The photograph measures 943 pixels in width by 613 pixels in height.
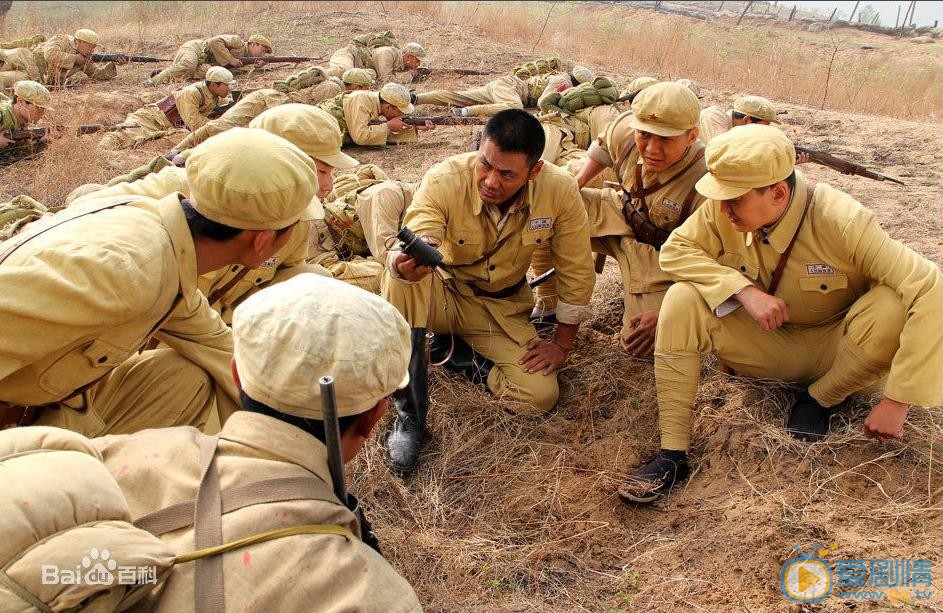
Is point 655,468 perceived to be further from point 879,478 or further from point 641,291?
point 641,291

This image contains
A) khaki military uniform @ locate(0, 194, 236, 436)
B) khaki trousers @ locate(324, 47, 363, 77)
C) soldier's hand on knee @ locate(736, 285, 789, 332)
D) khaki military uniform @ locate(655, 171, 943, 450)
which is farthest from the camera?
khaki trousers @ locate(324, 47, 363, 77)

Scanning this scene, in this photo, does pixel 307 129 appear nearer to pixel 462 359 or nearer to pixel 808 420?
pixel 462 359

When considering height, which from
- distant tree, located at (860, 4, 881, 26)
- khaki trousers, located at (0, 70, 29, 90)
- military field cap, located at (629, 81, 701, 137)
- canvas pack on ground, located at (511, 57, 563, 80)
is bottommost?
distant tree, located at (860, 4, 881, 26)

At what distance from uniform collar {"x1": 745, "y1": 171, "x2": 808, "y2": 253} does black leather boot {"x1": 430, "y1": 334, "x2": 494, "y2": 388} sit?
1625 millimetres

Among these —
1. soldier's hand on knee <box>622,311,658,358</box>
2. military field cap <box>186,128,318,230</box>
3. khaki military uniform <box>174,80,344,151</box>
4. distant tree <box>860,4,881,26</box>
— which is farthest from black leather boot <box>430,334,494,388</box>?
distant tree <box>860,4,881,26</box>

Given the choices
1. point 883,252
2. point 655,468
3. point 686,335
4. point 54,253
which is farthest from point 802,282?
point 54,253

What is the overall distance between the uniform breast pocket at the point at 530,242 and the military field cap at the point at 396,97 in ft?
16.7

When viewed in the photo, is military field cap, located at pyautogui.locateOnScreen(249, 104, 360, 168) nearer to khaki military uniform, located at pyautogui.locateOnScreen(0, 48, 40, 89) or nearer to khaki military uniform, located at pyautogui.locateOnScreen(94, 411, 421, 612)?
khaki military uniform, located at pyautogui.locateOnScreen(94, 411, 421, 612)

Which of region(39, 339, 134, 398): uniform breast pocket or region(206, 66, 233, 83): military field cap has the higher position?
region(39, 339, 134, 398): uniform breast pocket

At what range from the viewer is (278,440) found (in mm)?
1392

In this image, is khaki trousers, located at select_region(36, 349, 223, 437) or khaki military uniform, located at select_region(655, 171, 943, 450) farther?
khaki military uniform, located at select_region(655, 171, 943, 450)

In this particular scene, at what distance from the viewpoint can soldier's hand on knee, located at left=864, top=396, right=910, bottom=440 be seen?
2717mm

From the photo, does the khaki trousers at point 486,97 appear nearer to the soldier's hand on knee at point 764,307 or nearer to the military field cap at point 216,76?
the military field cap at point 216,76

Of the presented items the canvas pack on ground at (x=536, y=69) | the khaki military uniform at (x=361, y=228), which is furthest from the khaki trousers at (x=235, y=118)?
the canvas pack on ground at (x=536, y=69)
